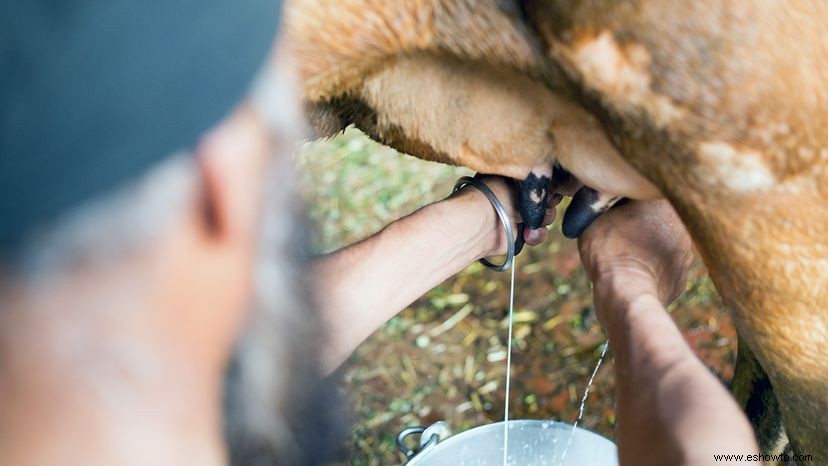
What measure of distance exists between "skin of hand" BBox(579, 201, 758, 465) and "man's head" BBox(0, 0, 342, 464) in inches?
21.9

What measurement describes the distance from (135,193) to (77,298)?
0.06 m

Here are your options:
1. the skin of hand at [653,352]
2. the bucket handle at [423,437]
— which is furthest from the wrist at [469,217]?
the bucket handle at [423,437]

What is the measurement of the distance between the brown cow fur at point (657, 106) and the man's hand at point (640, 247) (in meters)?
0.18

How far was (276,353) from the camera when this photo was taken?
0.58 metres

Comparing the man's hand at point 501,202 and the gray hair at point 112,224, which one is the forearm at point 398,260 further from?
the gray hair at point 112,224

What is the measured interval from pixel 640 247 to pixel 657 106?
0.47m

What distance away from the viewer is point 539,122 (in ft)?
3.69

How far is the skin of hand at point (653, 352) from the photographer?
89cm

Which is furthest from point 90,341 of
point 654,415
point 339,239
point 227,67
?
point 339,239

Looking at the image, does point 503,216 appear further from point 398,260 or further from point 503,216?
point 398,260

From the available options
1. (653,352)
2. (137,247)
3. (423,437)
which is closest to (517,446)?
(423,437)

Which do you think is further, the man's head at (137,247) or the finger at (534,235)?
the finger at (534,235)

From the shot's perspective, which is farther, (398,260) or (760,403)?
(760,403)

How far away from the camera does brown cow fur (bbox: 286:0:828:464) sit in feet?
2.69
